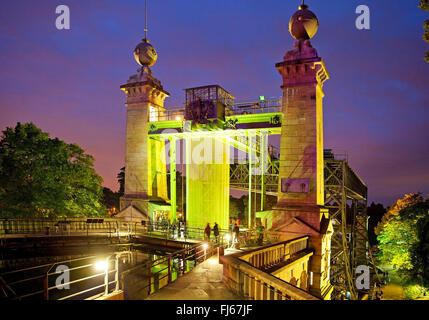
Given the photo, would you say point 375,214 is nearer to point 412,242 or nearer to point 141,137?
point 412,242

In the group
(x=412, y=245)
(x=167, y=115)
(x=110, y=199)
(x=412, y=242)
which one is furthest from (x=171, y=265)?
(x=110, y=199)

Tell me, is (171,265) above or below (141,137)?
below

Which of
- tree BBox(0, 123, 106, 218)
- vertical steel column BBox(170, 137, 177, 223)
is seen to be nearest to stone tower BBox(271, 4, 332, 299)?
vertical steel column BBox(170, 137, 177, 223)

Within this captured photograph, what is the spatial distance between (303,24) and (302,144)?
720 cm

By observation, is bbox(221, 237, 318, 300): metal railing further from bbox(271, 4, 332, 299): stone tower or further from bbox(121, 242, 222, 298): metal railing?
bbox(271, 4, 332, 299): stone tower

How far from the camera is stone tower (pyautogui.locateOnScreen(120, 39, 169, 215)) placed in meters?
24.3

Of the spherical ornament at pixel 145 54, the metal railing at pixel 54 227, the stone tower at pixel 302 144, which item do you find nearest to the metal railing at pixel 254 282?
the stone tower at pixel 302 144

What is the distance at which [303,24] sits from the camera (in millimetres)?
18641

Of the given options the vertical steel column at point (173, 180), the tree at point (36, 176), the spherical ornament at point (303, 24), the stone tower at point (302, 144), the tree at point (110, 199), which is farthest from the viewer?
the tree at point (110, 199)

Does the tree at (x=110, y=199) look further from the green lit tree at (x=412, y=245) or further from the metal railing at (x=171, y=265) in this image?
the green lit tree at (x=412, y=245)

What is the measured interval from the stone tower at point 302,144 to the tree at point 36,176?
16.1 metres

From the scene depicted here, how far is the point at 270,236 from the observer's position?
60.0 ft

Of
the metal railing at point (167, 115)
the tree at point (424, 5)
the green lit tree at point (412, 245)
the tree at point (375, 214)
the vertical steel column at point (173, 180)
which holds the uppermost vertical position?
the tree at point (424, 5)

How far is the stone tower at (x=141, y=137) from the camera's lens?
24.3m
